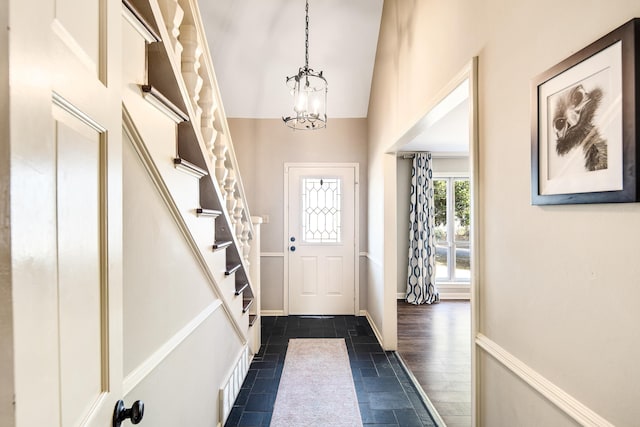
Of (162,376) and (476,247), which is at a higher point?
(476,247)

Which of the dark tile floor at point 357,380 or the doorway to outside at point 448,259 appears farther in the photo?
the dark tile floor at point 357,380

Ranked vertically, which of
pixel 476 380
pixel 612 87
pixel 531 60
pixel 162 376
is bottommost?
pixel 476 380

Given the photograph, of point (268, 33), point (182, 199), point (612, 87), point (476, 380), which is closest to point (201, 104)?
point (182, 199)

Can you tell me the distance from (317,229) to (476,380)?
3118mm

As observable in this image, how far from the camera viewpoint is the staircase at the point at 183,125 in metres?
1.08

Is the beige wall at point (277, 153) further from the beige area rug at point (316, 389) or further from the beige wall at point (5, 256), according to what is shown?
the beige wall at point (5, 256)

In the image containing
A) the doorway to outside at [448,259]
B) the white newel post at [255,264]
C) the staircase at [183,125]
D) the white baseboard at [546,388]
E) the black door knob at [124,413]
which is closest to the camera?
the black door knob at [124,413]

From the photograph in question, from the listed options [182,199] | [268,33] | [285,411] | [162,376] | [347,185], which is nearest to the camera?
[162,376]

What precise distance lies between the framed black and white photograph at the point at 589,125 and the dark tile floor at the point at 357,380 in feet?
6.12

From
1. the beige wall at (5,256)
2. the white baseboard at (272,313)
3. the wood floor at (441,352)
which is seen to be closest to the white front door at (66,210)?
the beige wall at (5,256)

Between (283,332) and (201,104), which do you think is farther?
(283,332)

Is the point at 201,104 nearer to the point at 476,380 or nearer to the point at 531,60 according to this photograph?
the point at 531,60

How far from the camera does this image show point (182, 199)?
1383 millimetres

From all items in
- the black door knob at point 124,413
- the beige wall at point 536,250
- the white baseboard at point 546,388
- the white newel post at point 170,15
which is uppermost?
the white newel post at point 170,15
